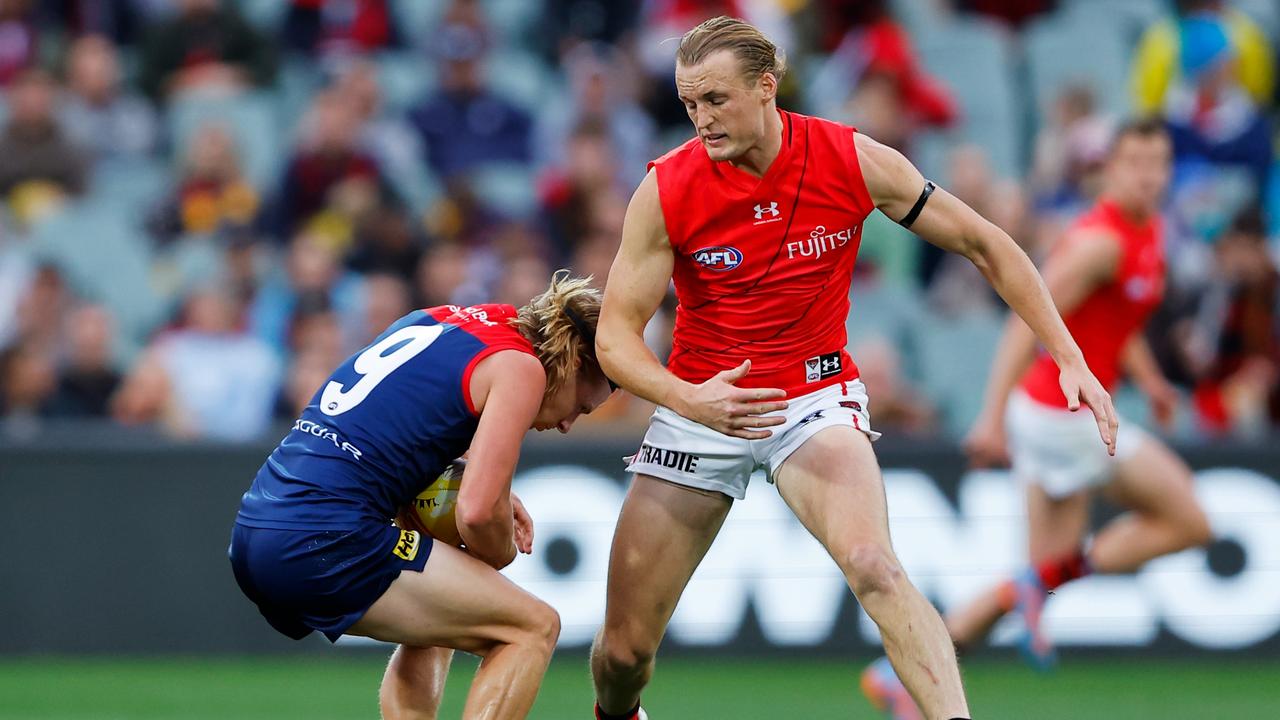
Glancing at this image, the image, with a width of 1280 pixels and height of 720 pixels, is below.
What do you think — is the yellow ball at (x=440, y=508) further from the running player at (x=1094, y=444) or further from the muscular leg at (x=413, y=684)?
the running player at (x=1094, y=444)

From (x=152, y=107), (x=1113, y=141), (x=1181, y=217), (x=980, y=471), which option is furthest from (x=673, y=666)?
(x=152, y=107)

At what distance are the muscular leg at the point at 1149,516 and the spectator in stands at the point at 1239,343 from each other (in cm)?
305

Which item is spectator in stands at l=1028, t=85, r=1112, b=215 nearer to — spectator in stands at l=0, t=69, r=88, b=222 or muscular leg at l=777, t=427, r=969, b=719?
muscular leg at l=777, t=427, r=969, b=719

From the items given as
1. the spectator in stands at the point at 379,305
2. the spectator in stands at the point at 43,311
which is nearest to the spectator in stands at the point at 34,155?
the spectator in stands at the point at 43,311

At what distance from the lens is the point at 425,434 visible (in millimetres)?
5738

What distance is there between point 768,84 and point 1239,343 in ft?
22.3

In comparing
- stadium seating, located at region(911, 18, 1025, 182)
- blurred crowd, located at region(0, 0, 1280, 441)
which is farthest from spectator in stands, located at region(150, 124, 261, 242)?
stadium seating, located at region(911, 18, 1025, 182)

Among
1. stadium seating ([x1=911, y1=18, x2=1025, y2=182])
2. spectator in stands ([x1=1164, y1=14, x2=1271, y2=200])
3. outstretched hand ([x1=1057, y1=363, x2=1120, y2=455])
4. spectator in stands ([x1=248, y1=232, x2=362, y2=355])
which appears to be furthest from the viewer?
stadium seating ([x1=911, y1=18, x2=1025, y2=182])

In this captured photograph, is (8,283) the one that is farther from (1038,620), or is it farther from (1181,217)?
(1181,217)

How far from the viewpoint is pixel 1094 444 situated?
846cm

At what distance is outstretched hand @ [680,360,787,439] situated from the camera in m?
5.71

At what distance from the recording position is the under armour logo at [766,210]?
6.08 meters

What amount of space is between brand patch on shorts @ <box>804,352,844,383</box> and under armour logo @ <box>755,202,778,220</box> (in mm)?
562

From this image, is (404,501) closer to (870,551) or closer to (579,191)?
(870,551)
